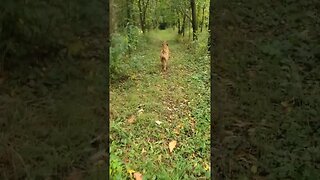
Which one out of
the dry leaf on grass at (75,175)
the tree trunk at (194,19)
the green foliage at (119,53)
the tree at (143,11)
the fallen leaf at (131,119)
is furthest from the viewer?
the tree trunk at (194,19)

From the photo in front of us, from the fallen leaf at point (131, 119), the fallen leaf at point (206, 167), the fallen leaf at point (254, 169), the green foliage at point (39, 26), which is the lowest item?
the fallen leaf at point (206, 167)

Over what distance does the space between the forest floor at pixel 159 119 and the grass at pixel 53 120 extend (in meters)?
0.27

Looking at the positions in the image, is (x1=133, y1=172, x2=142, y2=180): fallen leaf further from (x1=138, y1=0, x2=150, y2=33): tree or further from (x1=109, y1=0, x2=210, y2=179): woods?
(x1=138, y1=0, x2=150, y2=33): tree

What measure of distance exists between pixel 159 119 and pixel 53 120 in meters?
1.16

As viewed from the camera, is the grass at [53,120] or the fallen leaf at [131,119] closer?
the grass at [53,120]

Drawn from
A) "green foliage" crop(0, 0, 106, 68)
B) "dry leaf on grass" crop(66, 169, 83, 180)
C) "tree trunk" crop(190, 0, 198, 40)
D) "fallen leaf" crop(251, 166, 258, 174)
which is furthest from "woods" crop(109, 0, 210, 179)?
"tree trunk" crop(190, 0, 198, 40)

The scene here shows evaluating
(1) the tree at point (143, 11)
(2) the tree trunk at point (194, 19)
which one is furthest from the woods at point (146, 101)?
(2) the tree trunk at point (194, 19)

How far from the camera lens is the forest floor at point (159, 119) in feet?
11.1

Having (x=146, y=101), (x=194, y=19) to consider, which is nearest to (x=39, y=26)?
(x=146, y=101)

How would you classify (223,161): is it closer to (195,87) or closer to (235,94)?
(235,94)

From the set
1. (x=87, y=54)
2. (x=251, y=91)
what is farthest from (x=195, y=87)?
(x=87, y=54)

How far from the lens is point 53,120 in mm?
3314

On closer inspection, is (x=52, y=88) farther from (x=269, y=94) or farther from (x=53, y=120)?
(x=269, y=94)

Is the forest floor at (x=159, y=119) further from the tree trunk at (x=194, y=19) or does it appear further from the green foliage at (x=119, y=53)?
the tree trunk at (x=194, y=19)
